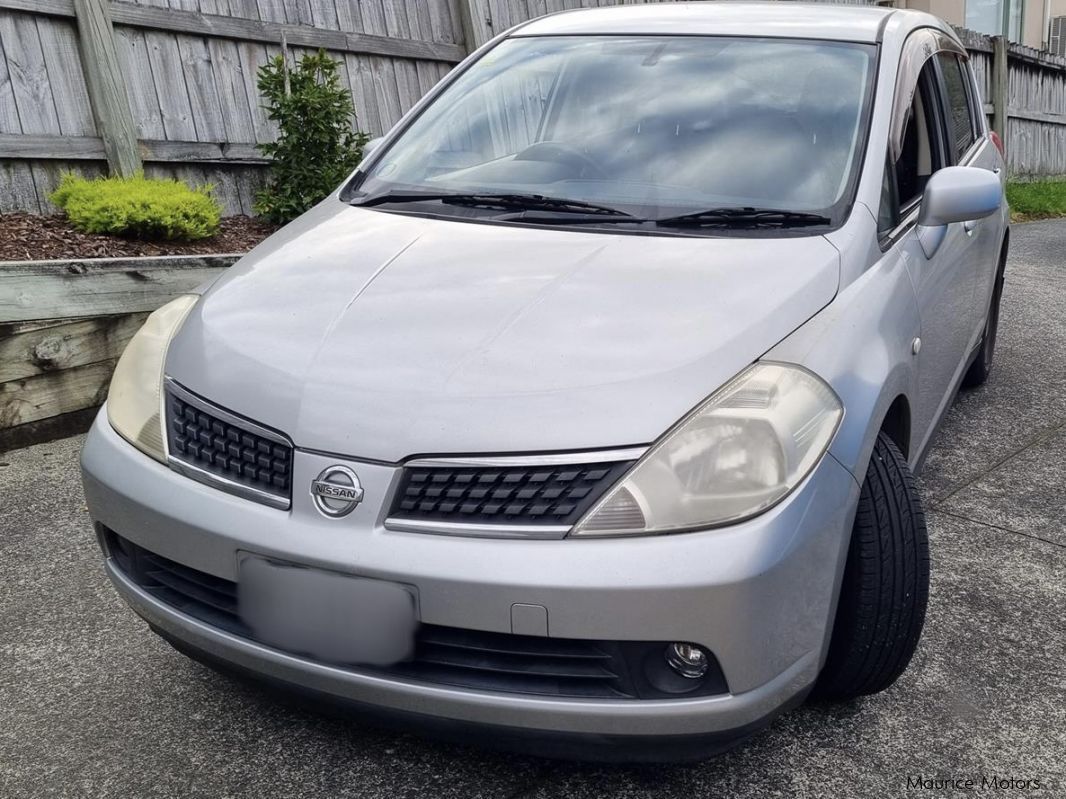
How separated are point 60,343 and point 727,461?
313 centimetres

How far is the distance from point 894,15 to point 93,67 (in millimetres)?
3964

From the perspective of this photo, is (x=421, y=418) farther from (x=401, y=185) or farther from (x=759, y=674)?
(x=401, y=185)

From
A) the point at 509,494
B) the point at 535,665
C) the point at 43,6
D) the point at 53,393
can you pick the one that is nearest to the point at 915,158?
the point at 509,494

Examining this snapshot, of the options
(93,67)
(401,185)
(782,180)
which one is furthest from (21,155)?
(782,180)

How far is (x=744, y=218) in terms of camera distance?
256 cm

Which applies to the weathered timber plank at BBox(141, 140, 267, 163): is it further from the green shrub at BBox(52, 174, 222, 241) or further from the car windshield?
the car windshield

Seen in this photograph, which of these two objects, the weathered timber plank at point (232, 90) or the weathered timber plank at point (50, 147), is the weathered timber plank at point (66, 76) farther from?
the weathered timber plank at point (232, 90)

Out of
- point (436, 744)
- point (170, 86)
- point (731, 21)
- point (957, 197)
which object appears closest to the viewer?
point (436, 744)

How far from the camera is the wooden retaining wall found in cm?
399

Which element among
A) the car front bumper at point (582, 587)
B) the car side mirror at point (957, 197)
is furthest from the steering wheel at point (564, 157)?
the car front bumper at point (582, 587)

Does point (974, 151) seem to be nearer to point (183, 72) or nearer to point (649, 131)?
point (649, 131)

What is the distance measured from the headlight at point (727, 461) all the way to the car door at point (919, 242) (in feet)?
2.73

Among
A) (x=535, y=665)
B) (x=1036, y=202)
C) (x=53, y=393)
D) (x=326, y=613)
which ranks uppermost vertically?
(x=326, y=613)

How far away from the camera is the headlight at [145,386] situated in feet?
7.29
